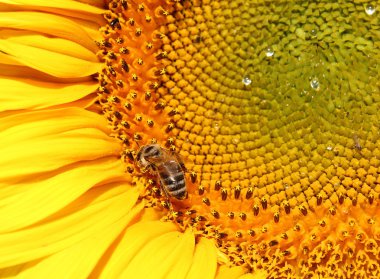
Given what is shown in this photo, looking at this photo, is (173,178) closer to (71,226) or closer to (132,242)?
(132,242)

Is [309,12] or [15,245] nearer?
[15,245]

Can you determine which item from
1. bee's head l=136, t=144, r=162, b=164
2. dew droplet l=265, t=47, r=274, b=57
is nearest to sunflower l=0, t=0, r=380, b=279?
dew droplet l=265, t=47, r=274, b=57

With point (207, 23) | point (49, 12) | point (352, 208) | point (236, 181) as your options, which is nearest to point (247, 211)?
point (236, 181)

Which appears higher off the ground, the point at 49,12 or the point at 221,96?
the point at 49,12

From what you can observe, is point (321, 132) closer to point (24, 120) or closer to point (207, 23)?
point (207, 23)

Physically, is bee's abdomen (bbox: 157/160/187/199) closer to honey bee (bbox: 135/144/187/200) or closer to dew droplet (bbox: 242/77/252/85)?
honey bee (bbox: 135/144/187/200)

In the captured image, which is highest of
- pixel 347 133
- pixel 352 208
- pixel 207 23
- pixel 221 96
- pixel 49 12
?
pixel 49 12

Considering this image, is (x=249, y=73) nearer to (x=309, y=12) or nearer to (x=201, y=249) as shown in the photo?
(x=309, y=12)
